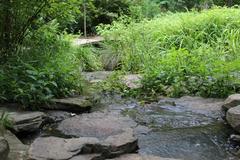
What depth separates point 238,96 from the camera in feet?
15.5

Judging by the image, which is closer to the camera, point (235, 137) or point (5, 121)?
point (5, 121)

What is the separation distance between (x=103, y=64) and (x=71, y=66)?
2409mm

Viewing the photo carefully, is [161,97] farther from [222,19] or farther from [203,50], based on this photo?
[222,19]

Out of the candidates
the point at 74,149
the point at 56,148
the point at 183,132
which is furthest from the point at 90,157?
the point at 183,132

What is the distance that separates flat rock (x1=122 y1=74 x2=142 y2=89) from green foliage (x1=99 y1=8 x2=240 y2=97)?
0.41 feet

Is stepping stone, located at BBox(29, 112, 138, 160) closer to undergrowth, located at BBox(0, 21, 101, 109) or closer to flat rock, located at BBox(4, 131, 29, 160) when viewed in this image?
flat rock, located at BBox(4, 131, 29, 160)

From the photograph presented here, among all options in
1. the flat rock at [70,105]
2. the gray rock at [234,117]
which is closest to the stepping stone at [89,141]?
the flat rock at [70,105]

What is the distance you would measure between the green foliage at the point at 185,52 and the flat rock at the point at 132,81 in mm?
126

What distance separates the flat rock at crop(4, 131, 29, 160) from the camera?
348 centimetres

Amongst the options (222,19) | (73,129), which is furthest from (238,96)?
(222,19)

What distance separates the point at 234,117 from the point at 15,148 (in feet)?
6.84

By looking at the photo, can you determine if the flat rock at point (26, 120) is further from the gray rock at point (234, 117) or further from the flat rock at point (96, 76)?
the flat rock at point (96, 76)

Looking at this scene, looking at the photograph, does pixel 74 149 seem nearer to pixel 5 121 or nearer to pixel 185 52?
pixel 5 121

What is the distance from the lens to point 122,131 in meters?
4.14
